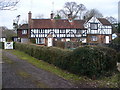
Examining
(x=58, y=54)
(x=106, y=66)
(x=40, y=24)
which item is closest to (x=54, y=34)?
(x=40, y=24)

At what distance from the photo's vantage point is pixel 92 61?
31.0 ft

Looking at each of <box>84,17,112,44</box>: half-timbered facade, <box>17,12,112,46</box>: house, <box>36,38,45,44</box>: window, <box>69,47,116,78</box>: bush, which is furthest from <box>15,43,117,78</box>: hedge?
<box>84,17,112,44</box>: half-timbered facade

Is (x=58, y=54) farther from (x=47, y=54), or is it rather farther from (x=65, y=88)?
(x=65, y=88)

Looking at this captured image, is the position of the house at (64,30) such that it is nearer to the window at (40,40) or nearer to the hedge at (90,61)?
the window at (40,40)

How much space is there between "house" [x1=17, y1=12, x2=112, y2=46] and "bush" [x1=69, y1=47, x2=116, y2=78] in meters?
32.0

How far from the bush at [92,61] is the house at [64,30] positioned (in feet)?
105

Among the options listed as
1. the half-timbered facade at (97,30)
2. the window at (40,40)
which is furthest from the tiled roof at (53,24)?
the window at (40,40)

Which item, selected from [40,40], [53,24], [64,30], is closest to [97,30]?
[64,30]

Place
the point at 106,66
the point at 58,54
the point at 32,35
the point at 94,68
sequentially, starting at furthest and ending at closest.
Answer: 1. the point at 32,35
2. the point at 58,54
3. the point at 106,66
4. the point at 94,68

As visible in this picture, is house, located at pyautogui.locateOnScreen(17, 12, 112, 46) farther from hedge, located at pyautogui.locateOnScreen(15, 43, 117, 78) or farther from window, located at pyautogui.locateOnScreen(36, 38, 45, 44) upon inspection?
hedge, located at pyautogui.locateOnScreen(15, 43, 117, 78)

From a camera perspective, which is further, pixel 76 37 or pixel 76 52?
pixel 76 37

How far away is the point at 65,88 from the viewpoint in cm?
737

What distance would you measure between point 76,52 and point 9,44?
2957 centimetres

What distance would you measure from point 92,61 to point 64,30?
35.8m
